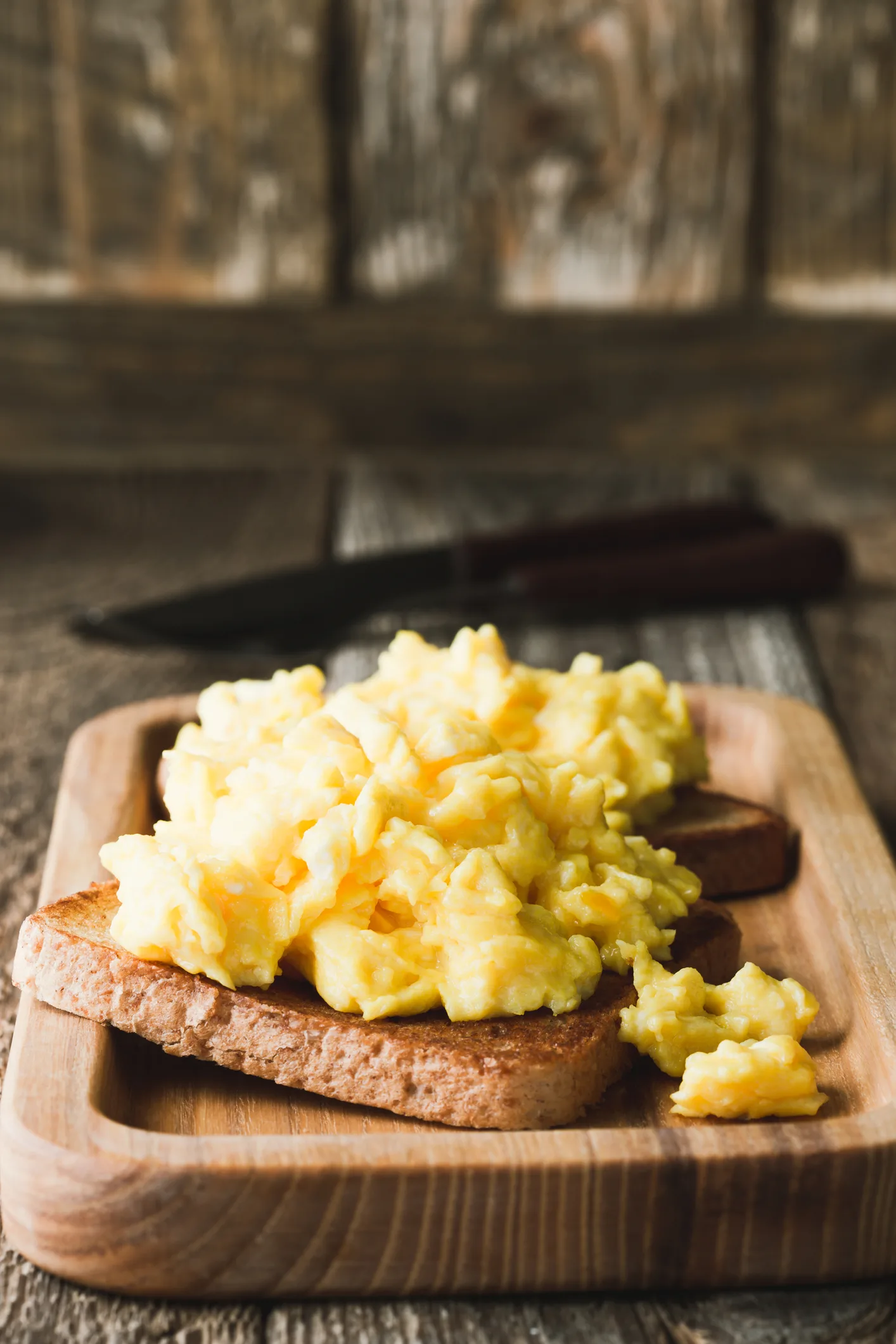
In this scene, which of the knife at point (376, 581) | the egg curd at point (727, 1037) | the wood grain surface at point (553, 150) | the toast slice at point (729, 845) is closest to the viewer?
the egg curd at point (727, 1037)

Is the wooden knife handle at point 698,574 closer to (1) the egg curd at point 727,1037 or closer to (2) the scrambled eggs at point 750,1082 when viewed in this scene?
(1) the egg curd at point 727,1037

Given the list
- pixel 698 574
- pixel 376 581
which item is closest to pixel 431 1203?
pixel 376 581

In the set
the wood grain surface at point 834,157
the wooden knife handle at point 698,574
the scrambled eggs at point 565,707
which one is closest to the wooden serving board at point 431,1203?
the scrambled eggs at point 565,707

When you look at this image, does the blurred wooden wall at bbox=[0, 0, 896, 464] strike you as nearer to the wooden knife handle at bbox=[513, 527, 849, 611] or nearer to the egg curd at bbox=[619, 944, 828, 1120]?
the wooden knife handle at bbox=[513, 527, 849, 611]

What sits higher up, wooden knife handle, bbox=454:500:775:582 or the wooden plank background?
the wooden plank background

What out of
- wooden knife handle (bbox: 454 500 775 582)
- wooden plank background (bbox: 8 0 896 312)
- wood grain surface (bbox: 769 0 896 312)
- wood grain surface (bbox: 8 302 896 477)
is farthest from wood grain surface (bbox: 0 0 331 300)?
wooden knife handle (bbox: 454 500 775 582)

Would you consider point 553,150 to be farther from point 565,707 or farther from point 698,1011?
point 698,1011

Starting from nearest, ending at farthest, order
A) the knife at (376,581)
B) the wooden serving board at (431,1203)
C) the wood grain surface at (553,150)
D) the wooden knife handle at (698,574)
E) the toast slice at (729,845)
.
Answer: the wooden serving board at (431,1203) < the toast slice at (729,845) < the knife at (376,581) < the wooden knife handle at (698,574) < the wood grain surface at (553,150)
